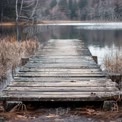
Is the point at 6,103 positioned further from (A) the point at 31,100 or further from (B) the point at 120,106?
→ (B) the point at 120,106

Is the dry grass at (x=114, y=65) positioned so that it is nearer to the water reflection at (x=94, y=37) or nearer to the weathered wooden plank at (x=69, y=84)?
the weathered wooden plank at (x=69, y=84)

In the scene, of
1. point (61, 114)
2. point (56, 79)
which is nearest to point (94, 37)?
point (56, 79)

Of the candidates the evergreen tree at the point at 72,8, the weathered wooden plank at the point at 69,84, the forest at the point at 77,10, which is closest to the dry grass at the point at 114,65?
the weathered wooden plank at the point at 69,84

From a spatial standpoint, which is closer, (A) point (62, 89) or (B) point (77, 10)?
(A) point (62, 89)

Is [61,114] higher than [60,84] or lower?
lower

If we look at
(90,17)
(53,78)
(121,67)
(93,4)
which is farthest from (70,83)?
(93,4)

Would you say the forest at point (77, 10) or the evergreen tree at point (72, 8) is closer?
the forest at point (77, 10)

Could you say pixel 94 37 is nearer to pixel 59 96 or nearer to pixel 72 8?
pixel 59 96

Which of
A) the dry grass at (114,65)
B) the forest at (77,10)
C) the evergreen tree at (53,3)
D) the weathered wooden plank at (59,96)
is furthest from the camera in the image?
the evergreen tree at (53,3)

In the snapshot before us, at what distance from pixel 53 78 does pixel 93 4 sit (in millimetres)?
59685

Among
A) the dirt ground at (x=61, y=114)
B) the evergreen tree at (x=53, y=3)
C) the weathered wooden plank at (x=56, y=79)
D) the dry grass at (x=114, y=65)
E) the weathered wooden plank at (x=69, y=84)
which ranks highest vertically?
the evergreen tree at (x=53, y=3)

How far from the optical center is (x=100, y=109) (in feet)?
12.5

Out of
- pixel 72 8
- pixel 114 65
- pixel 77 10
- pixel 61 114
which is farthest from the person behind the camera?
pixel 72 8

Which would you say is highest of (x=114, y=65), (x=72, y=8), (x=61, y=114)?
(x=72, y=8)
